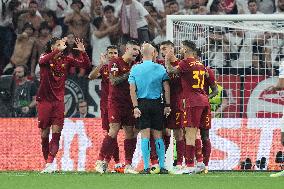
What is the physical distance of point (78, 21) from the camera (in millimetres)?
19875

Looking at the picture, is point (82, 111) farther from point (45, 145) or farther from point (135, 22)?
point (45, 145)

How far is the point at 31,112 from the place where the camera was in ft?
60.8

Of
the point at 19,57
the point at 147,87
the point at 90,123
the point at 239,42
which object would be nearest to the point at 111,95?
the point at 147,87

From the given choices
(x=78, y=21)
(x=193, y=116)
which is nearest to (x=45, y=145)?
(x=193, y=116)

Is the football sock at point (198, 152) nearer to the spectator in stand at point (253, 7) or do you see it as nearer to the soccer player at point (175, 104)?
the soccer player at point (175, 104)

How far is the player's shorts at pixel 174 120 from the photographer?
14078 mm

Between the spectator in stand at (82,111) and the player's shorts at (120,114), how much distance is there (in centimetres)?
444

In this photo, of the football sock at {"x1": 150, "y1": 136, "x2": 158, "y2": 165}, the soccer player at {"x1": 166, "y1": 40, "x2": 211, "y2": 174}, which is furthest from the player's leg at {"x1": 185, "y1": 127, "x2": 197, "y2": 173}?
the football sock at {"x1": 150, "y1": 136, "x2": 158, "y2": 165}

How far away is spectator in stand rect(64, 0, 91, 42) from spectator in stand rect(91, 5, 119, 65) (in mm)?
195

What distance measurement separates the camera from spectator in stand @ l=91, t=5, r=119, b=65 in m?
19.7

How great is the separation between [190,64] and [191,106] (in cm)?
62

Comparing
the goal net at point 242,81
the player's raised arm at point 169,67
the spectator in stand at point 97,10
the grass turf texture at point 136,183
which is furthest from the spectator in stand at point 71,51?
the grass turf texture at point 136,183

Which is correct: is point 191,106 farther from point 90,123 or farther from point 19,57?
point 19,57

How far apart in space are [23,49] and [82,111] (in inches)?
84.6
